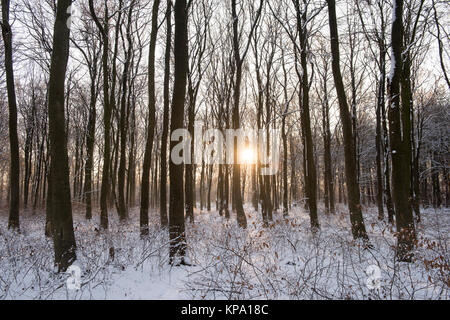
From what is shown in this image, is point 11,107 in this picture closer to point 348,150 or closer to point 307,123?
point 307,123

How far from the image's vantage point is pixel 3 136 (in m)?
22.5

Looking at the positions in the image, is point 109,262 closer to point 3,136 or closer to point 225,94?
point 225,94

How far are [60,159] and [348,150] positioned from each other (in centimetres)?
722

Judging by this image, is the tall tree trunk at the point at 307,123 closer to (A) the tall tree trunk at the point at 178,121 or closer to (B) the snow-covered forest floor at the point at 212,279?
(B) the snow-covered forest floor at the point at 212,279

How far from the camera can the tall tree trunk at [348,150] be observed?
657cm

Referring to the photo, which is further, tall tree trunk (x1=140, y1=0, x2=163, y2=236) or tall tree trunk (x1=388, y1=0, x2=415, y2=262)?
tall tree trunk (x1=140, y1=0, x2=163, y2=236)

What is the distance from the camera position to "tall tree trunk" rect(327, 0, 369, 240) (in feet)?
21.6

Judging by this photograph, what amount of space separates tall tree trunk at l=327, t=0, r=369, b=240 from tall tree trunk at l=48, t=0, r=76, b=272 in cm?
689

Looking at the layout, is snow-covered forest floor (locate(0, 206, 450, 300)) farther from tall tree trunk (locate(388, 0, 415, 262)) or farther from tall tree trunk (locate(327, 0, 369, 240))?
tall tree trunk (locate(327, 0, 369, 240))

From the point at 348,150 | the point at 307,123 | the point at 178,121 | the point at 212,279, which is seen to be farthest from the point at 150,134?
the point at 348,150

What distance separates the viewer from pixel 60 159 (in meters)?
4.37

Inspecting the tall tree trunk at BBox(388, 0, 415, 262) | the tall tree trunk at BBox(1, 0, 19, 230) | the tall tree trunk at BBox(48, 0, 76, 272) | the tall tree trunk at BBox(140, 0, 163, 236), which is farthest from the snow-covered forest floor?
the tall tree trunk at BBox(1, 0, 19, 230)
